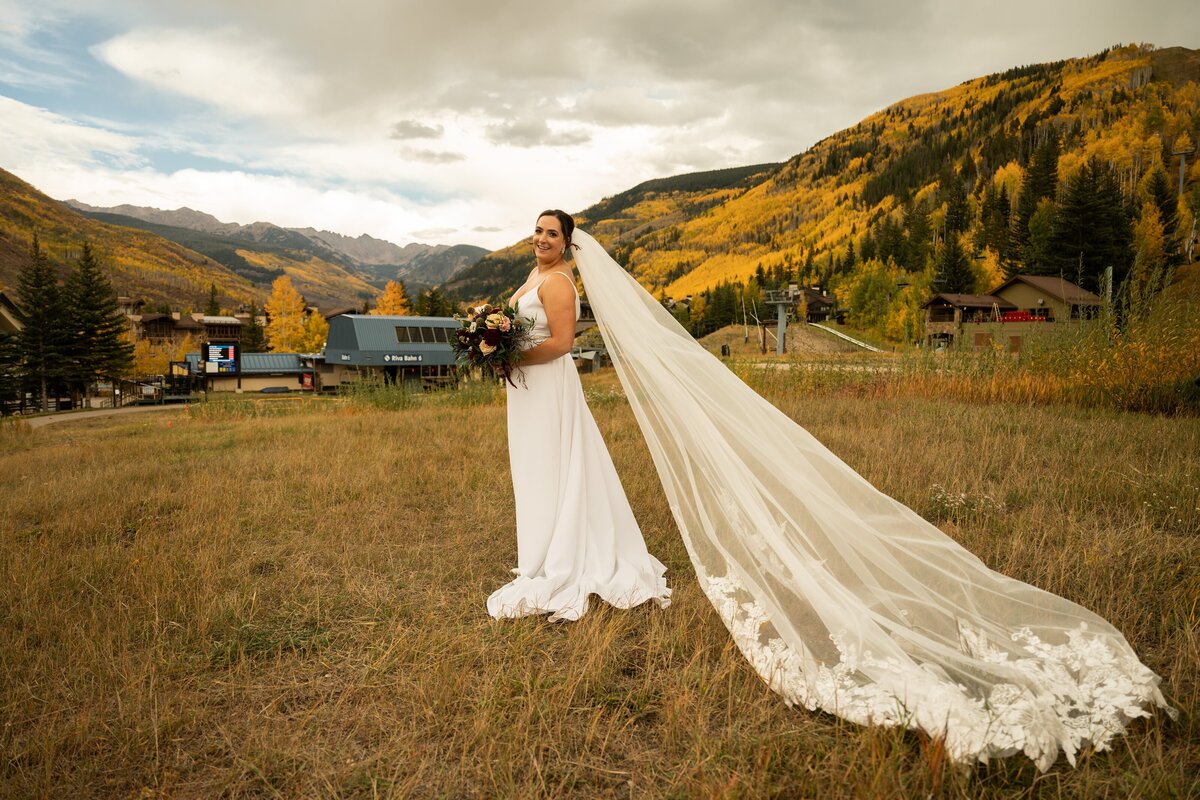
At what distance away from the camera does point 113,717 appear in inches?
107

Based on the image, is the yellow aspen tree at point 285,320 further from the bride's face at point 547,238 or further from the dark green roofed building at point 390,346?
the bride's face at point 547,238

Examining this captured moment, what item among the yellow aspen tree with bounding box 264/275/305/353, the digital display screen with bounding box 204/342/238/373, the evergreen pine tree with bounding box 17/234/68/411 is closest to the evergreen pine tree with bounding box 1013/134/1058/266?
the digital display screen with bounding box 204/342/238/373

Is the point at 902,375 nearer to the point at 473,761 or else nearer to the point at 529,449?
the point at 529,449

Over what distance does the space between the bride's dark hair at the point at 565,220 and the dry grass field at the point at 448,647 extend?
8.96ft

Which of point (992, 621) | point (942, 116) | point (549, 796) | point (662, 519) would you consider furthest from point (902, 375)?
point (942, 116)

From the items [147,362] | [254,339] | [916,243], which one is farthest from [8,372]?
[916,243]

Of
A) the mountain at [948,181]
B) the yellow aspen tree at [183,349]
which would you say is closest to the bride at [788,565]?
the mountain at [948,181]

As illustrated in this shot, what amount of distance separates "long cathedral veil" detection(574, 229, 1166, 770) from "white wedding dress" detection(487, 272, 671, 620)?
1.59ft

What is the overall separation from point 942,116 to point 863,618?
603 ft

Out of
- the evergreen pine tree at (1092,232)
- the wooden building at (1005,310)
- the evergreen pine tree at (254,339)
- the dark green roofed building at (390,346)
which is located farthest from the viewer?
the evergreen pine tree at (254,339)

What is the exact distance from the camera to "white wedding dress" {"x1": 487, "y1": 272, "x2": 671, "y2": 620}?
405cm

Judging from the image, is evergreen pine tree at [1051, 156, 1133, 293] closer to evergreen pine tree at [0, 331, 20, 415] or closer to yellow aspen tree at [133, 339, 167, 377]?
evergreen pine tree at [0, 331, 20, 415]

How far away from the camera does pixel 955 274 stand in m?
55.5

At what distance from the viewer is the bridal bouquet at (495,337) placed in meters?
3.97
